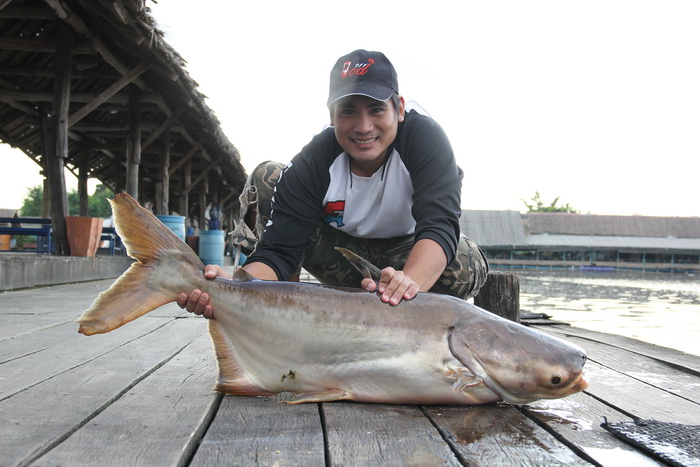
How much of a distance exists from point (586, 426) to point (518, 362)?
0.25m

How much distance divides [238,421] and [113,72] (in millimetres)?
8454

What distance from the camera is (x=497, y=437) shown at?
1.48 metres

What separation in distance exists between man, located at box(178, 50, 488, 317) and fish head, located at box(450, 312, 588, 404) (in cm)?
37

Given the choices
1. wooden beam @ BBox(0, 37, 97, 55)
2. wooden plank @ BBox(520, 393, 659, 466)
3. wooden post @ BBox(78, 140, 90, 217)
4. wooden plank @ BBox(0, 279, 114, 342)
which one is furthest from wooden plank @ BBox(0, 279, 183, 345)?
wooden post @ BBox(78, 140, 90, 217)

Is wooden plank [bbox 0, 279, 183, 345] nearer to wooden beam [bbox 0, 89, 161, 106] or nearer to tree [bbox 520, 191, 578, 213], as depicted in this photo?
wooden beam [bbox 0, 89, 161, 106]

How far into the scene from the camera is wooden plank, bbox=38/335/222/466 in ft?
4.15

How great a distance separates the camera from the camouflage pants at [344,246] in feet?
9.71

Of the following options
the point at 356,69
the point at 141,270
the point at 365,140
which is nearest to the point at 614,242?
the point at 365,140

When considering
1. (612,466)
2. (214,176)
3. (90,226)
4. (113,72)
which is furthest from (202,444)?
(214,176)

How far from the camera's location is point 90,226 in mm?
7145

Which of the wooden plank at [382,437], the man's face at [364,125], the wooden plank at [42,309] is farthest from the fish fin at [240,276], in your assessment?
the wooden plank at [42,309]

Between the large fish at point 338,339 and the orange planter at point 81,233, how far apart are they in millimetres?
5870

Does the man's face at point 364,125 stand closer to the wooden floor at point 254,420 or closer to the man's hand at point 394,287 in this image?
the man's hand at point 394,287

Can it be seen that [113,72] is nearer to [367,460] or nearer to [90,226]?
[90,226]
